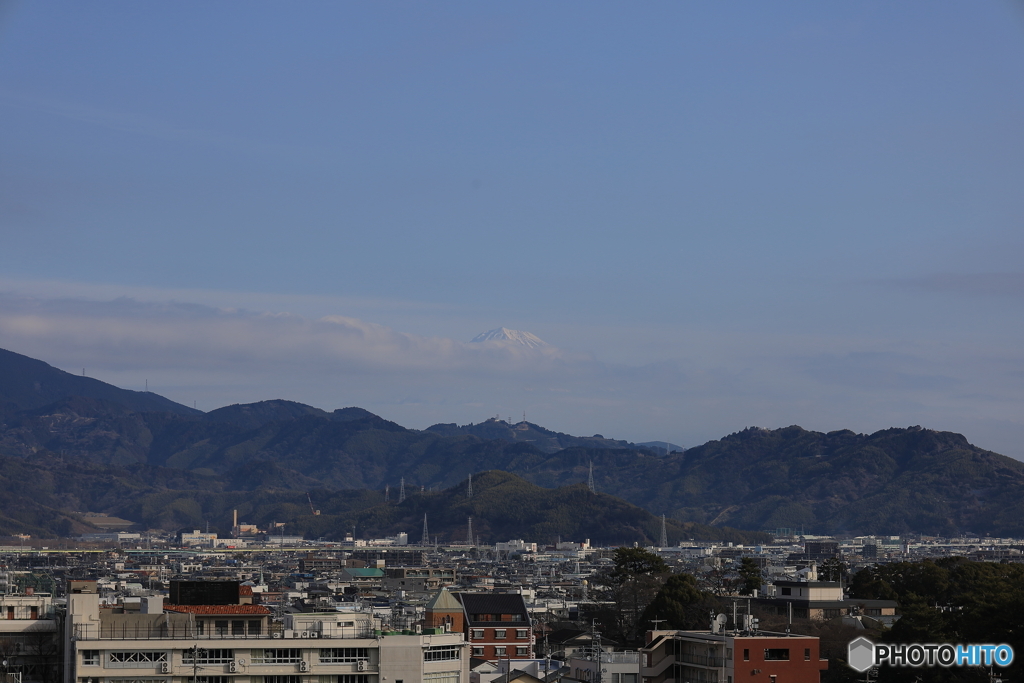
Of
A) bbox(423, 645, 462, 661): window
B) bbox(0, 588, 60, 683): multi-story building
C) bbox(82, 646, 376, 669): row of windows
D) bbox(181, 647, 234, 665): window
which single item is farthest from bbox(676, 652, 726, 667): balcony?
bbox(0, 588, 60, 683): multi-story building

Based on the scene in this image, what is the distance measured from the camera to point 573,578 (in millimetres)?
186000

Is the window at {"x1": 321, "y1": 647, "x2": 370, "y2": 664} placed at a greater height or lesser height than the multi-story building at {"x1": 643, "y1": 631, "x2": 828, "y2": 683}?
greater

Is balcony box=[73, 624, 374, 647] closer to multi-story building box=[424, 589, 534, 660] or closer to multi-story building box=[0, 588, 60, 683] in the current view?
multi-story building box=[0, 588, 60, 683]

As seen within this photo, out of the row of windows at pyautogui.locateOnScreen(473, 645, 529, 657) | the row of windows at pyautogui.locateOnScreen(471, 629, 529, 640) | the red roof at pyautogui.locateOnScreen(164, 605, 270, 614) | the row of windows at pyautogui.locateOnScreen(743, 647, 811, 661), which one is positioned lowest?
the row of windows at pyautogui.locateOnScreen(473, 645, 529, 657)

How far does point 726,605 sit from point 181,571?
14152cm

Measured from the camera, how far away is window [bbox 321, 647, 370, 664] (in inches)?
1334

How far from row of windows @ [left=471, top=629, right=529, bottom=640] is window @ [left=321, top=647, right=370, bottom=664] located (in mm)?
29690

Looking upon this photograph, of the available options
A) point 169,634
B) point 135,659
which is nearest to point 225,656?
point 169,634


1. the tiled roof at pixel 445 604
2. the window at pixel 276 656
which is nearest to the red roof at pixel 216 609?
the window at pixel 276 656

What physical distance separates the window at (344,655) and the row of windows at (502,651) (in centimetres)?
2838

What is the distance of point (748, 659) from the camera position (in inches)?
1483

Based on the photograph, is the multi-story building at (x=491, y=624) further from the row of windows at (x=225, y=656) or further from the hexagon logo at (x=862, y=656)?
the row of windows at (x=225, y=656)

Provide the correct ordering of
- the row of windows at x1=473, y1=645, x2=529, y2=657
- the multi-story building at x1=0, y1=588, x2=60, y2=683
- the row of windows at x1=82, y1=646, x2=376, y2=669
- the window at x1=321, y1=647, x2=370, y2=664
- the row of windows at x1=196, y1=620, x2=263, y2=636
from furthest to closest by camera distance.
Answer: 1. the row of windows at x1=473, y1=645, x2=529, y2=657
2. the multi-story building at x1=0, y1=588, x2=60, y2=683
3. the row of windows at x1=196, y1=620, x2=263, y2=636
4. the window at x1=321, y1=647, x2=370, y2=664
5. the row of windows at x1=82, y1=646, x2=376, y2=669

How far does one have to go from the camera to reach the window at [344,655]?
3388cm
